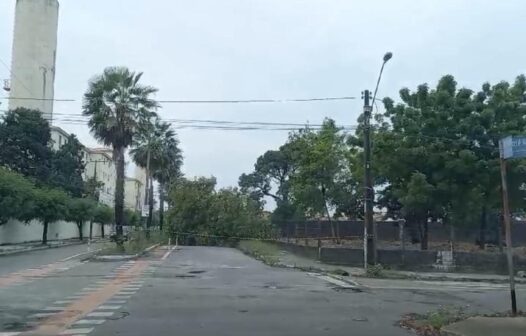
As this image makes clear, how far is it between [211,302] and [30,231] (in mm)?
42306

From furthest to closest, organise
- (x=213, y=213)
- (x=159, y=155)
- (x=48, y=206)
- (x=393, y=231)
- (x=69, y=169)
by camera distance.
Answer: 1. (x=69, y=169)
2. (x=159, y=155)
3. (x=213, y=213)
4. (x=48, y=206)
5. (x=393, y=231)

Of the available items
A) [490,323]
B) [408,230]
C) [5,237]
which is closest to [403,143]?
[408,230]

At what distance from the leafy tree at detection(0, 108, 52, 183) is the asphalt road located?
38530mm

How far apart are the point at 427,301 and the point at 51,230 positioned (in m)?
50.1

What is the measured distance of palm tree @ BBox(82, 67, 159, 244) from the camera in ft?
114

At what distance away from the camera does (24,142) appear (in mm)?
59219

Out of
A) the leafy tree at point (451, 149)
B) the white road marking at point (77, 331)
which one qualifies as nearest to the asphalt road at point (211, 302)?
the white road marking at point (77, 331)

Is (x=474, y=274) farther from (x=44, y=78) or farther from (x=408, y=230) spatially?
(x=44, y=78)

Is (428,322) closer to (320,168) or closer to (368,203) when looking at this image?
(368,203)

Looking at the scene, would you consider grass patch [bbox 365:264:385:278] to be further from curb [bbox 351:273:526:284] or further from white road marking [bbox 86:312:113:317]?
white road marking [bbox 86:312:113:317]

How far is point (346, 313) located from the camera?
13.1 meters

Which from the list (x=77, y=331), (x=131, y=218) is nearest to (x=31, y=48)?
(x=131, y=218)

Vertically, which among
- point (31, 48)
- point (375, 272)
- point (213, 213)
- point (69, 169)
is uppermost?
point (31, 48)

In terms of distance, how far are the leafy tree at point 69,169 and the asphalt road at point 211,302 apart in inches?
1768
